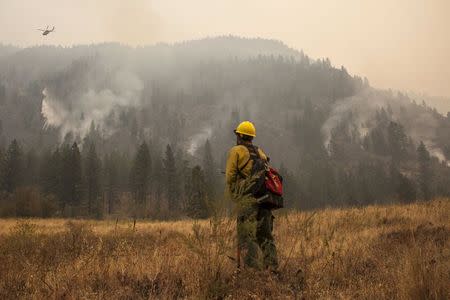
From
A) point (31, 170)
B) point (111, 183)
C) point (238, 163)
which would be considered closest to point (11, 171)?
point (31, 170)

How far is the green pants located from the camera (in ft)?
16.4

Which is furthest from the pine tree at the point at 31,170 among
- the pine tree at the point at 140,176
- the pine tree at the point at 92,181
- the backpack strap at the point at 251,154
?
the backpack strap at the point at 251,154

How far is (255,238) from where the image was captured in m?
5.40

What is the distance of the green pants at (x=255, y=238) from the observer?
5.00 metres

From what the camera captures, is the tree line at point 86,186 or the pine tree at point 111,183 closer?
the tree line at point 86,186

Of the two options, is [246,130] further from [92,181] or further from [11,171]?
[11,171]

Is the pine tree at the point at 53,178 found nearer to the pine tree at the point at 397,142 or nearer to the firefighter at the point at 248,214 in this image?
the firefighter at the point at 248,214

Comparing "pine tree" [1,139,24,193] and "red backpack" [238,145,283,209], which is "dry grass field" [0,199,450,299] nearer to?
"red backpack" [238,145,283,209]

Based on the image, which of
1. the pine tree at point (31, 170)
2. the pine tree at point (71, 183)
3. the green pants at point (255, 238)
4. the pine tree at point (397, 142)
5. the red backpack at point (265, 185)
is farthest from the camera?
the pine tree at point (397, 142)

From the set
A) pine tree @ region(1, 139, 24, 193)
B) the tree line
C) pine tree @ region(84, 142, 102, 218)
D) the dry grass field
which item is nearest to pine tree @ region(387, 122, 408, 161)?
the tree line

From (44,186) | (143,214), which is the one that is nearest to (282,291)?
(143,214)

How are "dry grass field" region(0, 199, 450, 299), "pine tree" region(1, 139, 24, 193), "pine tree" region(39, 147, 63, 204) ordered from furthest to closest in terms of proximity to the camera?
"pine tree" region(1, 139, 24, 193), "pine tree" region(39, 147, 63, 204), "dry grass field" region(0, 199, 450, 299)

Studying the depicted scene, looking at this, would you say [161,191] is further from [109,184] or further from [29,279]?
[29,279]

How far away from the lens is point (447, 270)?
4.61 m
